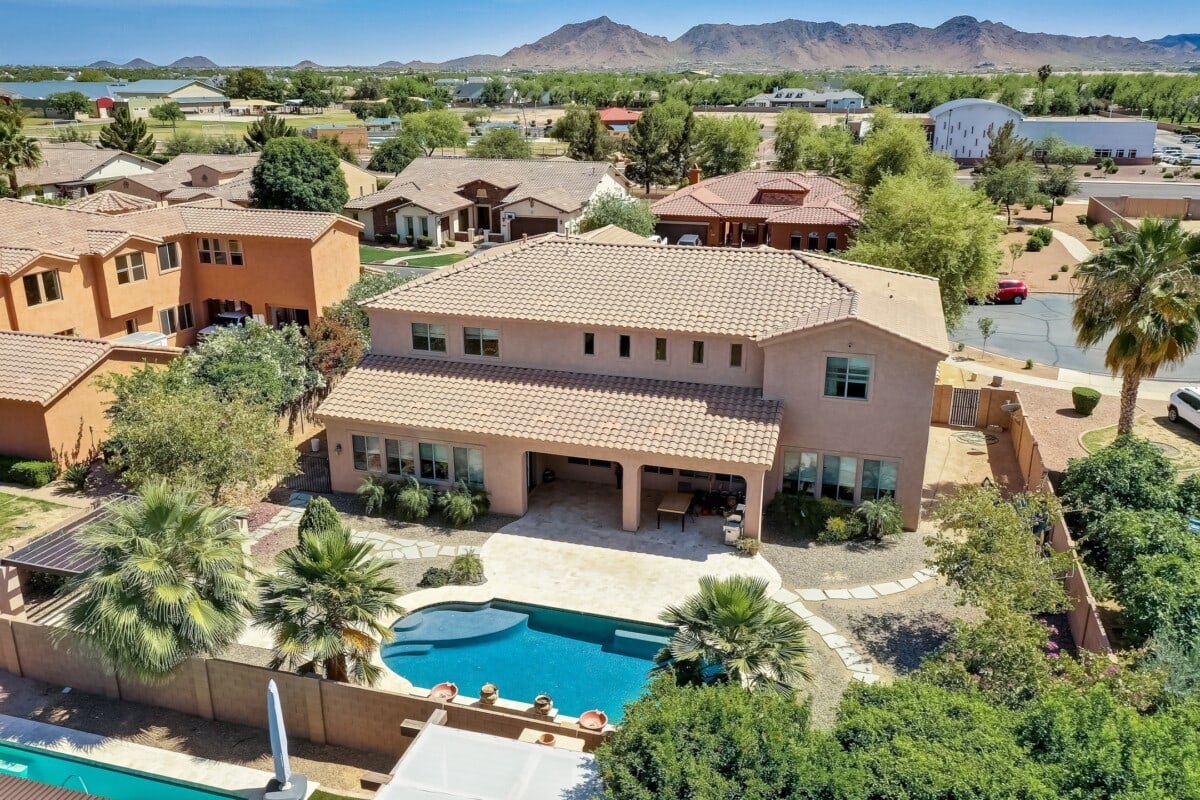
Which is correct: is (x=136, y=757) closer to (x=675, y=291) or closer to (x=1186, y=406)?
(x=675, y=291)

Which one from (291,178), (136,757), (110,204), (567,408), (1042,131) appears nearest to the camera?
(136,757)

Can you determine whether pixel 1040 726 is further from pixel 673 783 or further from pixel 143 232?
pixel 143 232

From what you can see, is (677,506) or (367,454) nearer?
(677,506)

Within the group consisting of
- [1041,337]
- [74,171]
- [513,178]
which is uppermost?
[74,171]

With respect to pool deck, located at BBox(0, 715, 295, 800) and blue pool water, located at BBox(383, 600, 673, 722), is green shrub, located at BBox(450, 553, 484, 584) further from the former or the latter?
pool deck, located at BBox(0, 715, 295, 800)

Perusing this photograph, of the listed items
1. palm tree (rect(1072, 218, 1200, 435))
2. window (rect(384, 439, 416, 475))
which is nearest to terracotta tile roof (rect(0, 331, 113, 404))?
window (rect(384, 439, 416, 475))

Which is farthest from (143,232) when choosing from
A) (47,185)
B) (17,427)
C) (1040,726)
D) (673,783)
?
(47,185)

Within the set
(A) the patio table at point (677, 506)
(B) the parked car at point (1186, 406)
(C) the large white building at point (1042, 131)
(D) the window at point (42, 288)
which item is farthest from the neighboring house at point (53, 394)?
(C) the large white building at point (1042, 131)

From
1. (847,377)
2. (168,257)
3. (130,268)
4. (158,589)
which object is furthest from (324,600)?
(168,257)
